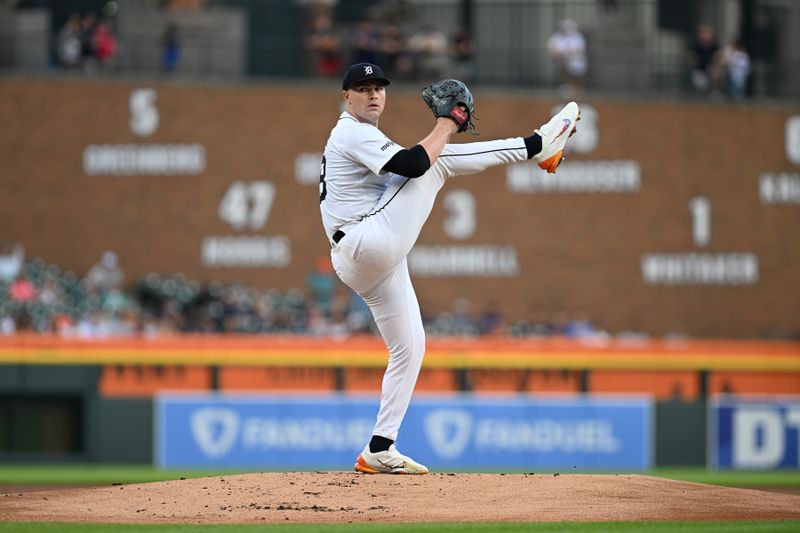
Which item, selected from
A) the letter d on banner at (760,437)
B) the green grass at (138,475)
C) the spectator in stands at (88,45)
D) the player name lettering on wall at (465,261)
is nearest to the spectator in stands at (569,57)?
the player name lettering on wall at (465,261)

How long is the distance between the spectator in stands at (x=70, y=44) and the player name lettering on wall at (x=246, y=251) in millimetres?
3619

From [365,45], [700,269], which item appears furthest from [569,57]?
[700,269]

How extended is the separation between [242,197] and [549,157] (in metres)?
14.6

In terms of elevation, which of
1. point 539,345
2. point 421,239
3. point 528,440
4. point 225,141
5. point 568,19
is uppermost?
point 568,19

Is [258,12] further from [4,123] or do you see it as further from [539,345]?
[539,345]

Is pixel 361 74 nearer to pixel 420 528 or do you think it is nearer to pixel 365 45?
pixel 420 528

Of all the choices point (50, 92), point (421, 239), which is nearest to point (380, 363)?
point (421, 239)

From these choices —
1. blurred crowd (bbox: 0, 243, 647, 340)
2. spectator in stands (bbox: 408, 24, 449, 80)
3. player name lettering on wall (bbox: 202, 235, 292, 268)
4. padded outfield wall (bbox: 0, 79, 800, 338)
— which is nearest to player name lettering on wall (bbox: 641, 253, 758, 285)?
padded outfield wall (bbox: 0, 79, 800, 338)

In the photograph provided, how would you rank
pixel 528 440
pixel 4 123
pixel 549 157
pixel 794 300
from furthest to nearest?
1. pixel 794 300
2. pixel 4 123
3. pixel 528 440
4. pixel 549 157

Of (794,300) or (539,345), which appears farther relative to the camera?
(794,300)

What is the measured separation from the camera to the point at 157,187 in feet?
75.5

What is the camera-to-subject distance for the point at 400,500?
341 inches

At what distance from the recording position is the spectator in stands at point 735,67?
24047mm

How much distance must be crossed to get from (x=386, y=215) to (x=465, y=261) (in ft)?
48.8
